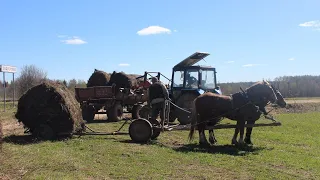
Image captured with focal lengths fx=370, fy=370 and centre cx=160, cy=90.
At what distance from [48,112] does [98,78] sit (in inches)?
428

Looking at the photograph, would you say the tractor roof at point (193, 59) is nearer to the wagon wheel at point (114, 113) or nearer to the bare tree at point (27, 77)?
the wagon wheel at point (114, 113)

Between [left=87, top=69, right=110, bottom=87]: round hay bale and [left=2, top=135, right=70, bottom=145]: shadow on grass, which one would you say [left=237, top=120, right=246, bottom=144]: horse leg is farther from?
[left=87, top=69, right=110, bottom=87]: round hay bale

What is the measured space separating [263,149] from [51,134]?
668cm

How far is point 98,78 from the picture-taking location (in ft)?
75.2

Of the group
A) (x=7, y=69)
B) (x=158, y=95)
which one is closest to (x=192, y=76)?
(x=158, y=95)

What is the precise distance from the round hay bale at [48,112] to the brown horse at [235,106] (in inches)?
159

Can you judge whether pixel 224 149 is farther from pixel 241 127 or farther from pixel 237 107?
pixel 237 107

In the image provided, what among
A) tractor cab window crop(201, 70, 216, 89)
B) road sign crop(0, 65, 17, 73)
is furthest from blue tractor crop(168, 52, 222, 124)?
road sign crop(0, 65, 17, 73)

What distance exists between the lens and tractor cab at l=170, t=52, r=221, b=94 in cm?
1642

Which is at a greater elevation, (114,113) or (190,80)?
(190,80)

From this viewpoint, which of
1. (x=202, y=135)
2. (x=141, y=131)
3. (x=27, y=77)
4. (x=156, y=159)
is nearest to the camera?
(x=156, y=159)

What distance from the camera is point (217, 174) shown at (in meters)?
7.61

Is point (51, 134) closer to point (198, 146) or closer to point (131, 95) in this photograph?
point (198, 146)

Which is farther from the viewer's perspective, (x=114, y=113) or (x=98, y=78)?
(x=98, y=78)
